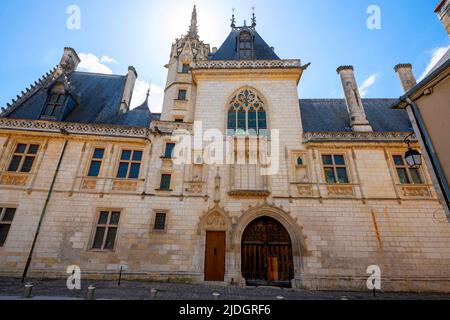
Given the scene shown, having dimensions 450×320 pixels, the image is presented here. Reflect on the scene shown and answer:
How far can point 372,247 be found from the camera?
9.83 meters

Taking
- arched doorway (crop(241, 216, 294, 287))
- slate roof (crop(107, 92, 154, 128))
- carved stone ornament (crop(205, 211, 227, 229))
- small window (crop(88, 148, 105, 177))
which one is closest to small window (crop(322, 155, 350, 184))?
arched doorway (crop(241, 216, 294, 287))

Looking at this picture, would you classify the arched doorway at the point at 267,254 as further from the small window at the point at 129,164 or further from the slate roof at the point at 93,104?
the slate roof at the point at 93,104

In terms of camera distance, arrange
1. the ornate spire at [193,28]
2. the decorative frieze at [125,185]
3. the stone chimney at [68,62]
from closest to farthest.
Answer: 1. the decorative frieze at [125,185]
2. the stone chimney at [68,62]
3. the ornate spire at [193,28]

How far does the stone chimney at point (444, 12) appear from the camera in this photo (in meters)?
7.38

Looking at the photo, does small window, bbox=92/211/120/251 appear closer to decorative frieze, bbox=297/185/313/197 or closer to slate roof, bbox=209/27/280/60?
decorative frieze, bbox=297/185/313/197

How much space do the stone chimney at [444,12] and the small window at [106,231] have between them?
15.8m

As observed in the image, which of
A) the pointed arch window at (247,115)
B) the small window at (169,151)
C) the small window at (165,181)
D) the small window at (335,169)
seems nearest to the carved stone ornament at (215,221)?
the small window at (165,181)

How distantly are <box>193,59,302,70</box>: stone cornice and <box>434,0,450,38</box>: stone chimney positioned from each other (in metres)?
6.95

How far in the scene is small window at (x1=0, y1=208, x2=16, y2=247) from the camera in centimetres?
991

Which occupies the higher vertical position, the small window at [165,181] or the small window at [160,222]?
the small window at [165,181]

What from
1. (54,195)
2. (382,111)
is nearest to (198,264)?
(54,195)

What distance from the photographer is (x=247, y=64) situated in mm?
14266

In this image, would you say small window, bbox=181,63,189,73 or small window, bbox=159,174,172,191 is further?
small window, bbox=181,63,189,73

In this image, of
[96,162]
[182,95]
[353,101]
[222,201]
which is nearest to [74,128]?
[96,162]
